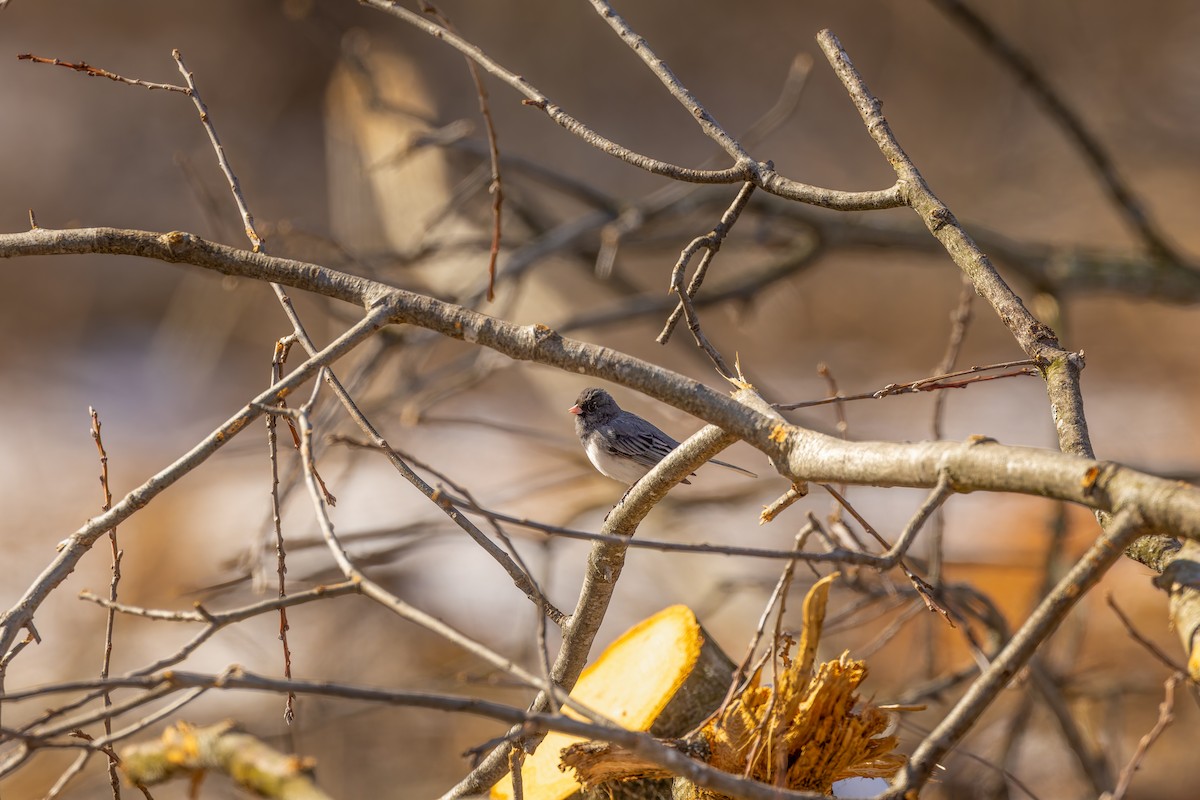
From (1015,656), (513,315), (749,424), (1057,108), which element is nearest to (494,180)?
(749,424)

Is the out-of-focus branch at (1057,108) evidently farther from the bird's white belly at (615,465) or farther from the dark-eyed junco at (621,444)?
the bird's white belly at (615,465)

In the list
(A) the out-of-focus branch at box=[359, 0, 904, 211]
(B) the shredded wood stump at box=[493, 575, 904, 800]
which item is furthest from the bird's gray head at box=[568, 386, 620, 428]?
(A) the out-of-focus branch at box=[359, 0, 904, 211]

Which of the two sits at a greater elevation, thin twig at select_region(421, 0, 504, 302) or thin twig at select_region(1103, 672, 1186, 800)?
thin twig at select_region(421, 0, 504, 302)

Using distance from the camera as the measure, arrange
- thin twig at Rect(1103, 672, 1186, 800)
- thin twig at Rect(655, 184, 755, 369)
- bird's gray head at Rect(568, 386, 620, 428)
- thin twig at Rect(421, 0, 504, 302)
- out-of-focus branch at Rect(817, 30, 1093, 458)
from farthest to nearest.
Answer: bird's gray head at Rect(568, 386, 620, 428), thin twig at Rect(421, 0, 504, 302), thin twig at Rect(655, 184, 755, 369), out-of-focus branch at Rect(817, 30, 1093, 458), thin twig at Rect(1103, 672, 1186, 800)

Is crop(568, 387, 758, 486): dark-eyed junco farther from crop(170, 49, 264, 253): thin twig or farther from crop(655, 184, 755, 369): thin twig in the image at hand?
crop(170, 49, 264, 253): thin twig

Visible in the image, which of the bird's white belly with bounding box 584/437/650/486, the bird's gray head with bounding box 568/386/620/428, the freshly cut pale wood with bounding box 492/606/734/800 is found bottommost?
the freshly cut pale wood with bounding box 492/606/734/800

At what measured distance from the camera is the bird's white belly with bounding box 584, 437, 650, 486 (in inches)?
87.0

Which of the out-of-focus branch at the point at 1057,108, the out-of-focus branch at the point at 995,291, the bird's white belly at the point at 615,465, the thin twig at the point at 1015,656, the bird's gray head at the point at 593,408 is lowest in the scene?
the thin twig at the point at 1015,656

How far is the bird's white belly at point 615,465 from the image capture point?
2211 millimetres

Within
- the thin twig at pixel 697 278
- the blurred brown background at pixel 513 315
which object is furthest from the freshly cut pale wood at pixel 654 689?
the blurred brown background at pixel 513 315

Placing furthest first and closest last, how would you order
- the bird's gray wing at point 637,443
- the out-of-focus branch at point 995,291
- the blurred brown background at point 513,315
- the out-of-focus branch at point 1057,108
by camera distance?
the blurred brown background at point 513,315, the out-of-focus branch at point 1057,108, the bird's gray wing at point 637,443, the out-of-focus branch at point 995,291

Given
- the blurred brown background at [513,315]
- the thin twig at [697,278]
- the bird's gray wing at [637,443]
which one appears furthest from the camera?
the blurred brown background at [513,315]

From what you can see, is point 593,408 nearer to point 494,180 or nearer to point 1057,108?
point 494,180

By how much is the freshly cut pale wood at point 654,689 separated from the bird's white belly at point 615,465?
613 millimetres
